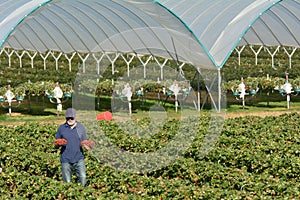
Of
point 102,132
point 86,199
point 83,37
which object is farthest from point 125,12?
point 86,199

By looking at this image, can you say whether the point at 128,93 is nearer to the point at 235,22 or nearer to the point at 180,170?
the point at 235,22

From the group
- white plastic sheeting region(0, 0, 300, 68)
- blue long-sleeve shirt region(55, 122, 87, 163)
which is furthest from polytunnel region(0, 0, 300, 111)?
blue long-sleeve shirt region(55, 122, 87, 163)

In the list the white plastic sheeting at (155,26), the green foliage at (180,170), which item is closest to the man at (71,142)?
the green foliage at (180,170)

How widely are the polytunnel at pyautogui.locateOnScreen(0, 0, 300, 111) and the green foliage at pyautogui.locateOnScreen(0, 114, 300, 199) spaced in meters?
3.06

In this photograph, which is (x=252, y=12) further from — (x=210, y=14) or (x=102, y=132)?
(x=102, y=132)

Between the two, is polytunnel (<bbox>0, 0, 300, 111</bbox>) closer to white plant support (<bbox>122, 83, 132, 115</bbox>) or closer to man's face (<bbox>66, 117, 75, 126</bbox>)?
white plant support (<bbox>122, 83, 132, 115</bbox>)

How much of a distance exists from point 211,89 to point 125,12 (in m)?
3.78

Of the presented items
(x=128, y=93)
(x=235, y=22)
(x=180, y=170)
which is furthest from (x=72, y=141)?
(x=235, y=22)

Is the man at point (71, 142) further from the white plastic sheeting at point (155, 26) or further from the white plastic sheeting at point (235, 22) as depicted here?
the white plastic sheeting at point (235, 22)

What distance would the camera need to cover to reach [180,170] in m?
13.0

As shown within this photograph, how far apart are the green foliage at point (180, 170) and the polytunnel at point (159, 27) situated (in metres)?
3.06

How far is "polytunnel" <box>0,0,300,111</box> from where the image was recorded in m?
18.6

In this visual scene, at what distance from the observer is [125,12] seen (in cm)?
2270

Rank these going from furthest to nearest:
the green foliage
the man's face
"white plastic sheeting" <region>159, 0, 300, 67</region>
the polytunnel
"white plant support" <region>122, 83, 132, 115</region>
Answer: "white plant support" <region>122, 83, 132, 115</region>, "white plastic sheeting" <region>159, 0, 300, 67</region>, the polytunnel, the man's face, the green foliage
